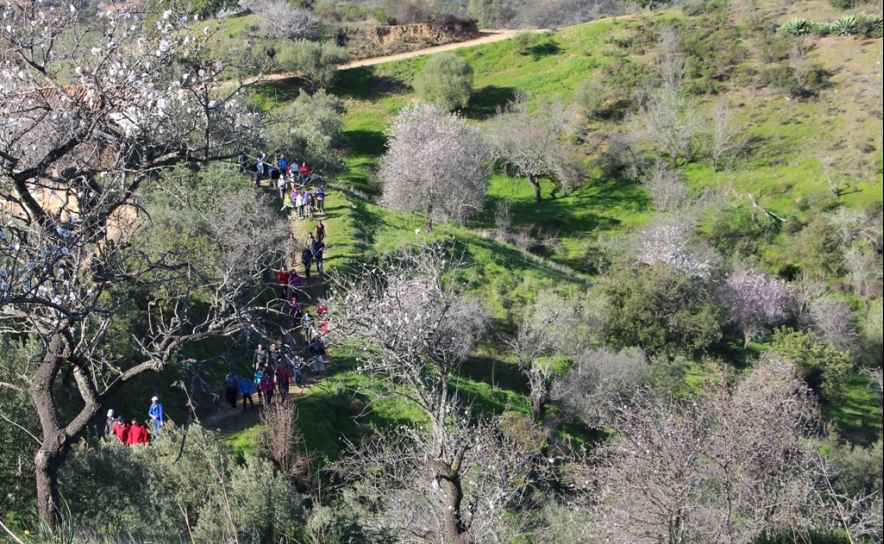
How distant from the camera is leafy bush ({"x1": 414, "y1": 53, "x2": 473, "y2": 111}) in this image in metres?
51.6

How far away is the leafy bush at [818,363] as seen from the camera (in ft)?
90.2

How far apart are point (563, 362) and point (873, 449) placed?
977 cm

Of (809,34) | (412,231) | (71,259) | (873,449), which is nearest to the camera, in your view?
(71,259)

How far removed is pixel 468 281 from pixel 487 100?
31.3 m

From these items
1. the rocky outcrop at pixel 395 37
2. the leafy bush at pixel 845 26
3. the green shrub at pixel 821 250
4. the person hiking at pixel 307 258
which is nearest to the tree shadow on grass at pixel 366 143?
the rocky outcrop at pixel 395 37

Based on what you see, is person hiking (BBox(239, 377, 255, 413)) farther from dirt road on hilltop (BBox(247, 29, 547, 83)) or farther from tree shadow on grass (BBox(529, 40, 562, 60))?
tree shadow on grass (BBox(529, 40, 562, 60))

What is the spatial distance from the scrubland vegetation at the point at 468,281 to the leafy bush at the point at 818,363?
0.47 feet

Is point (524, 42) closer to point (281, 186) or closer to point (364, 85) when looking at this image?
point (364, 85)

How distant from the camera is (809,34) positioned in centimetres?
5484

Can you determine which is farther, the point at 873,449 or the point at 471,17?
the point at 471,17

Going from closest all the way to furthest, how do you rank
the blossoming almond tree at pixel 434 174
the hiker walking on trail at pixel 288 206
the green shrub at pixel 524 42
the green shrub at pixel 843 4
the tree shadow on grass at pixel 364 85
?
the hiker walking on trail at pixel 288 206
the blossoming almond tree at pixel 434 174
the tree shadow on grass at pixel 364 85
the green shrub at pixel 843 4
the green shrub at pixel 524 42

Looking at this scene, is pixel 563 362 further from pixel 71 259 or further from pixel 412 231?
pixel 71 259

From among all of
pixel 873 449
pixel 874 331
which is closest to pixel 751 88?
pixel 874 331

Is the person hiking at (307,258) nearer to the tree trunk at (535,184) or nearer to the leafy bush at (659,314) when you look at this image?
the leafy bush at (659,314)
